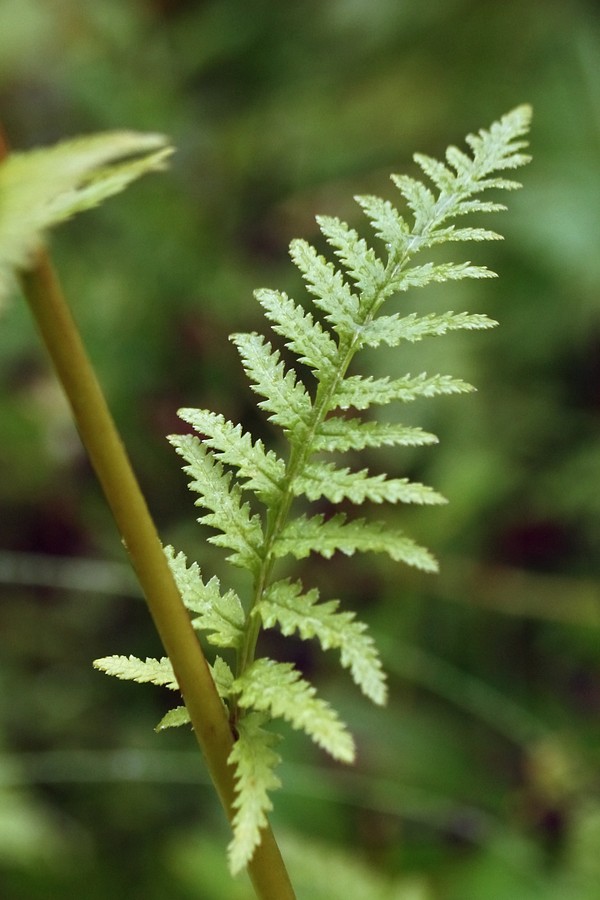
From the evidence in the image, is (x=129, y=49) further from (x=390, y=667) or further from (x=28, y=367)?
(x=390, y=667)

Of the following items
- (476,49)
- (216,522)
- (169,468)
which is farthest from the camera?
(476,49)

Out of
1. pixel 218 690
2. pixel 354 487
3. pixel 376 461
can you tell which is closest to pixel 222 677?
pixel 218 690

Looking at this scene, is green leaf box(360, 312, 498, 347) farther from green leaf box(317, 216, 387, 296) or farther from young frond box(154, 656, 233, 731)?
young frond box(154, 656, 233, 731)

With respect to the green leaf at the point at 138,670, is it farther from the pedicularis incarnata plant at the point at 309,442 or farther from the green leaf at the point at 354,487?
the green leaf at the point at 354,487

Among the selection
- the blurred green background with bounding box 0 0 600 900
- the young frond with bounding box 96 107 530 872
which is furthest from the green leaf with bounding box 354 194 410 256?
the blurred green background with bounding box 0 0 600 900

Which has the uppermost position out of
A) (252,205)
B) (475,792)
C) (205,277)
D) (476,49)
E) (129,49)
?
(129,49)

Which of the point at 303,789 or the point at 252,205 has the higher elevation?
the point at 252,205

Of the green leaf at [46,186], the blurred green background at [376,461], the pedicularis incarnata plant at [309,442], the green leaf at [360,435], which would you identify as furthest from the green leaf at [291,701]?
the blurred green background at [376,461]

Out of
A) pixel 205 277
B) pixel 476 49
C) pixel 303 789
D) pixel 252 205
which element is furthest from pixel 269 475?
pixel 476 49
